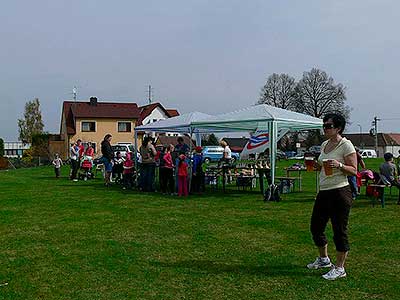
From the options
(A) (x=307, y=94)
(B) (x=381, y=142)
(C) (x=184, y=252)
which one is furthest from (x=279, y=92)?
(C) (x=184, y=252)

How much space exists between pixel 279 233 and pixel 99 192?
25.9ft

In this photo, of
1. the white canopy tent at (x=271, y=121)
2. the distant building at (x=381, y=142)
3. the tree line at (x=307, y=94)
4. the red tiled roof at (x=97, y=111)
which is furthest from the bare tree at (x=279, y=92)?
the white canopy tent at (x=271, y=121)

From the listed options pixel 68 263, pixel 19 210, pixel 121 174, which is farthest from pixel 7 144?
pixel 68 263

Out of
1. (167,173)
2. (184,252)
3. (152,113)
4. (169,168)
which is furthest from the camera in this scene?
(152,113)

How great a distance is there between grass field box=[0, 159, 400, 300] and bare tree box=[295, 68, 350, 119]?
50.5m

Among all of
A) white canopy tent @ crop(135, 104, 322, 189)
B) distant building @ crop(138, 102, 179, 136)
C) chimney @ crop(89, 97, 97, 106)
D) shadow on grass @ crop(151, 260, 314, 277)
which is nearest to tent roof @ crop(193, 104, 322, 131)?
white canopy tent @ crop(135, 104, 322, 189)

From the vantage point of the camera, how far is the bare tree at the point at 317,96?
2383 inches

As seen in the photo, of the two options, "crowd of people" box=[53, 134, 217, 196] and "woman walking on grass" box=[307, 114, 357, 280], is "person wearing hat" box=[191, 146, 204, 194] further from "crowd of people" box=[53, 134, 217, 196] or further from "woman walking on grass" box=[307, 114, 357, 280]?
"woman walking on grass" box=[307, 114, 357, 280]

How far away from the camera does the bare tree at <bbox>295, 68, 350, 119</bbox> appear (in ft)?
199

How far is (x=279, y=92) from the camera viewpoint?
62438 millimetres

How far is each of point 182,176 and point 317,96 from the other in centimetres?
5016

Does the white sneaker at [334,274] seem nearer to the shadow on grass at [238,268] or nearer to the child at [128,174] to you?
the shadow on grass at [238,268]

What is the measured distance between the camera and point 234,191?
14.9 m

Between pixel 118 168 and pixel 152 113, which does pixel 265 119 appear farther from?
pixel 152 113
